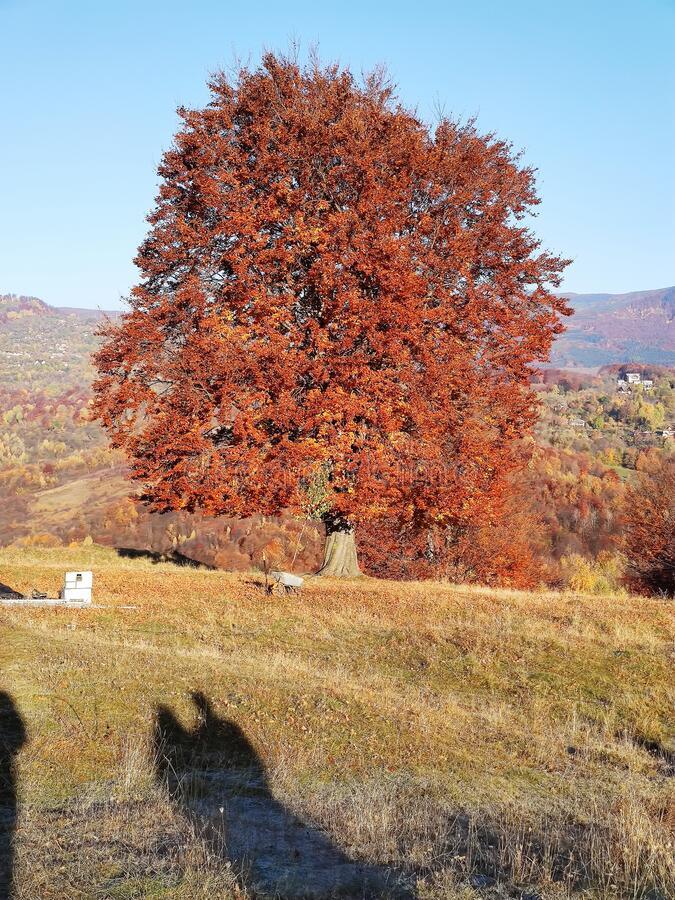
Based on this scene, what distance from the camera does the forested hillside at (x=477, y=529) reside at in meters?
47.9

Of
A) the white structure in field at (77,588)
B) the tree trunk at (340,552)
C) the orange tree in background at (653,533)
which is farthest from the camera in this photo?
the orange tree in background at (653,533)

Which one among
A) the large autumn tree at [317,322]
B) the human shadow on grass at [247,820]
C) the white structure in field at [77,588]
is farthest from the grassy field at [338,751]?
the large autumn tree at [317,322]

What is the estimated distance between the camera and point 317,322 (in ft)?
70.4

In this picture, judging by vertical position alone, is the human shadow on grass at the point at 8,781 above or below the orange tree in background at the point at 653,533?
above

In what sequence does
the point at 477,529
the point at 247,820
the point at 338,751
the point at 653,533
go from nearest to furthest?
1. the point at 247,820
2. the point at 338,751
3. the point at 477,529
4. the point at 653,533

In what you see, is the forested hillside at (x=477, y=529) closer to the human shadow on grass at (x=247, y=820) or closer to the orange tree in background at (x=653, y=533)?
the orange tree in background at (x=653, y=533)

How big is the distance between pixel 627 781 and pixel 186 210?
19660mm

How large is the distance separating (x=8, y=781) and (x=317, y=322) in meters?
15.7

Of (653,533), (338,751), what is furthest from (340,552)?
(653,533)

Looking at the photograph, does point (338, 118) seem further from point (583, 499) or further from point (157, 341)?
point (583, 499)

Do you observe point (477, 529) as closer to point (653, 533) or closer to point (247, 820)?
point (653, 533)

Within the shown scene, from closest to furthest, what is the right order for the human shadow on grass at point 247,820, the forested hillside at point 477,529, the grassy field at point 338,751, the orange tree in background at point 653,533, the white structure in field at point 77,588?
the human shadow on grass at point 247,820 < the grassy field at point 338,751 < the white structure in field at point 77,588 < the orange tree in background at point 653,533 < the forested hillside at point 477,529

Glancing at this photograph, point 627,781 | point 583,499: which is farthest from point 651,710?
point 583,499

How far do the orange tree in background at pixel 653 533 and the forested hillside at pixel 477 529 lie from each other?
4.27 meters
